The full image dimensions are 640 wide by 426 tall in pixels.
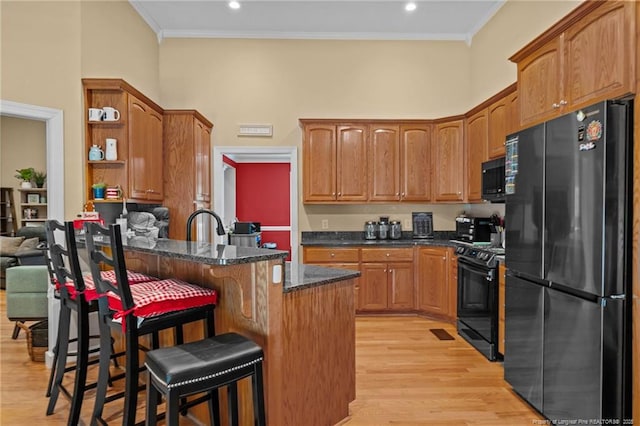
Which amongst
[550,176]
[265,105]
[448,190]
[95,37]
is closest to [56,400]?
[95,37]

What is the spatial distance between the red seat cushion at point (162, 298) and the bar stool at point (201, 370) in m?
0.23

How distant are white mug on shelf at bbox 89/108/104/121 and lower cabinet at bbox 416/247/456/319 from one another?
368 centimetres

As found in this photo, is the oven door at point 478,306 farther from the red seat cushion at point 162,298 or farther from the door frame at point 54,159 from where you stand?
the door frame at point 54,159

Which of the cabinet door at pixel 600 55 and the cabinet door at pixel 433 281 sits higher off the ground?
the cabinet door at pixel 600 55

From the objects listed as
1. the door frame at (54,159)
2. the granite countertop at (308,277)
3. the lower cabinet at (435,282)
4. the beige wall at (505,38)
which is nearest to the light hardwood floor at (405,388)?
the lower cabinet at (435,282)

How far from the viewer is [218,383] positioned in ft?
4.92

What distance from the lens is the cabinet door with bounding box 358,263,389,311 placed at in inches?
179

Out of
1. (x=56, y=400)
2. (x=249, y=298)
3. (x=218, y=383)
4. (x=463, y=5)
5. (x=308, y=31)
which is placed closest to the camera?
(x=218, y=383)

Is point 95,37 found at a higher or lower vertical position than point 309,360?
higher

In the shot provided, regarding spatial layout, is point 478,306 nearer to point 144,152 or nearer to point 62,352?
point 62,352

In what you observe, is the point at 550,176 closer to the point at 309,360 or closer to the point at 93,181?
the point at 309,360

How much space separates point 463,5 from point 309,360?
4.28m

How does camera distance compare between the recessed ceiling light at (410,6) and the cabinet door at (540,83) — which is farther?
the recessed ceiling light at (410,6)

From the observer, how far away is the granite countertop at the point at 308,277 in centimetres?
196
